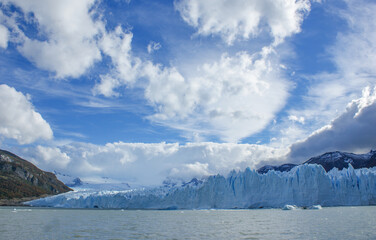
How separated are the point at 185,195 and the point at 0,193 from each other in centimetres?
9142

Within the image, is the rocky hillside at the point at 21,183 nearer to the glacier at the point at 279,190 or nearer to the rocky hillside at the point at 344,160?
the glacier at the point at 279,190

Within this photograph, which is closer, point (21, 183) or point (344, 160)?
point (21, 183)

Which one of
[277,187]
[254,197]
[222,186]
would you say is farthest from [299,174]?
[222,186]

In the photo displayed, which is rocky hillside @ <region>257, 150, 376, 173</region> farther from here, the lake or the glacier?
the lake

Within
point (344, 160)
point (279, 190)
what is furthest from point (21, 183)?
point (344, 160)

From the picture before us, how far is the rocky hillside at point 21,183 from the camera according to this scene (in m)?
120

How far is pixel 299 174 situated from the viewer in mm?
60438

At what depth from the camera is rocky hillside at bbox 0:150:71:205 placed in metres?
120

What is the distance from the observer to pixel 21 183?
5423 inches

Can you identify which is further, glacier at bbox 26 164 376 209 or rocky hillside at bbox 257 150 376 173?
rocky hillside at bbox 257 150 376 173

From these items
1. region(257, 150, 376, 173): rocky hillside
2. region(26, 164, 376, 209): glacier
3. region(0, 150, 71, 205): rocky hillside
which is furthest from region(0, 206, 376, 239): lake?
region(257, 150, 376, 173): rocky hillside

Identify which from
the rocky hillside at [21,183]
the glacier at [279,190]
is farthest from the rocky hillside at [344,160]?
the rocky hillside at [21,183]

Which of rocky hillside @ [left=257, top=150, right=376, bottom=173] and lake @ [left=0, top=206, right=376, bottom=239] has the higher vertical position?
rocky hillside @ [left=257, top=150, right=376, bottom=173]

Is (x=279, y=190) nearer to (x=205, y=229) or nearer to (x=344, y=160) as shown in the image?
(x=205, y=229)
